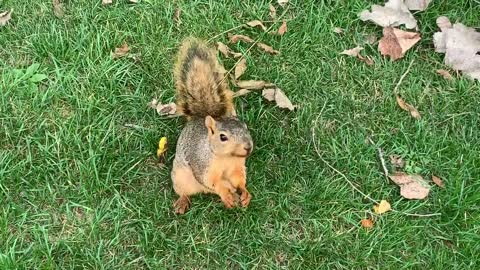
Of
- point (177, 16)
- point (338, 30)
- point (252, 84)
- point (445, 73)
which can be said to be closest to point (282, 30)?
point (338, 30)

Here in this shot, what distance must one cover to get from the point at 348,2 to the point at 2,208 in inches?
79.3

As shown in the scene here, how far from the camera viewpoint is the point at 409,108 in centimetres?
339

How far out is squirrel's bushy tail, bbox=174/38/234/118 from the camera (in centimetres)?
294

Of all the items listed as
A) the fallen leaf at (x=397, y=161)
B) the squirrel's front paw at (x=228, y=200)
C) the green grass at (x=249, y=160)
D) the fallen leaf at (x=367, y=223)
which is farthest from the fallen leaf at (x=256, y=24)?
the fallen leaf at (x=367, y=223)

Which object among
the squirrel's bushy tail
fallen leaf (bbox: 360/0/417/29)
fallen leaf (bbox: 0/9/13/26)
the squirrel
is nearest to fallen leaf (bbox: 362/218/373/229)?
the squirrel

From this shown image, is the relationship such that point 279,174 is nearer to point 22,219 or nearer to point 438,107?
point 438,107

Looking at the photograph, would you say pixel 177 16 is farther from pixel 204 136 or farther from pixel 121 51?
pixel 204 136

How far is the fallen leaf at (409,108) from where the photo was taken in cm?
336

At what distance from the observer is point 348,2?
3.75 meters

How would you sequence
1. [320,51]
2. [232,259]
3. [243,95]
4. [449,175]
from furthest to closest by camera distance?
1. [320,51]
2. [243,95]
3. [449,175]
4. [232,259]

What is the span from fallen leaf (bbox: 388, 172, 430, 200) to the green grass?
1.4 inches

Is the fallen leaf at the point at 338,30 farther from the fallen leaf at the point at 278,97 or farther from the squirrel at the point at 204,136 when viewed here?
the squirrel at the point at 204,136

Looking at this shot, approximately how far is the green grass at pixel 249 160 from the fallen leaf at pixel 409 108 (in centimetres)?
4

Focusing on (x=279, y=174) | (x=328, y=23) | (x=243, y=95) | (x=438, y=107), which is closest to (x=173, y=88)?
(x=243, y=95)
